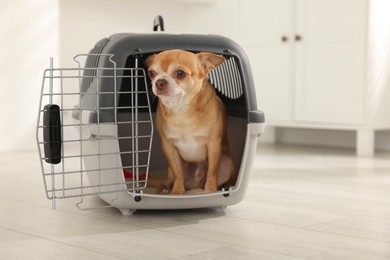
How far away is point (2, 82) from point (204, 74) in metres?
1.82

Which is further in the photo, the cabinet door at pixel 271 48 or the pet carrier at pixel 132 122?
the cabinet door at pixel 271 48

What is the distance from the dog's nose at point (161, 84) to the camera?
1.47 metres

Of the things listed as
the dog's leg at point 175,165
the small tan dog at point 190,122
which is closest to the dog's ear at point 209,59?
the small tan dog at point 190,122

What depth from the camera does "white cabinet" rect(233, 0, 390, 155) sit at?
122 inches

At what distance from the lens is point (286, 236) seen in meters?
1.37

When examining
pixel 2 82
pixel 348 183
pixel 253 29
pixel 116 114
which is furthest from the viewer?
pixel 253 29

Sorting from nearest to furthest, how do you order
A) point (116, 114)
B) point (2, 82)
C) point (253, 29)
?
1. point (116, 114)
2. point (2, 82)
3. point (253, 29)

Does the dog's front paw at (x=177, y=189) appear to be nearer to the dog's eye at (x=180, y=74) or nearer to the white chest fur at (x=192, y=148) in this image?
the white chest fur at (x=192, y=148)

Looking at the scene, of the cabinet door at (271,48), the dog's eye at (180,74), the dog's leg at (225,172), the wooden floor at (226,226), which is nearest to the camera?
the wooden floor at (226,226)

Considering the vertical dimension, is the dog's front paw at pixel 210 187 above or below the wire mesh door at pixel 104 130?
below

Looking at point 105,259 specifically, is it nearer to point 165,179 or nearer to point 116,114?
point 116,114

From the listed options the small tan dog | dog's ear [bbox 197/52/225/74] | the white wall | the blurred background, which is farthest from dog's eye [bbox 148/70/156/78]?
the white wall

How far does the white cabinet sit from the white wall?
109 cm

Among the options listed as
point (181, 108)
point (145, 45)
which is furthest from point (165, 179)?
point (145, 45)
